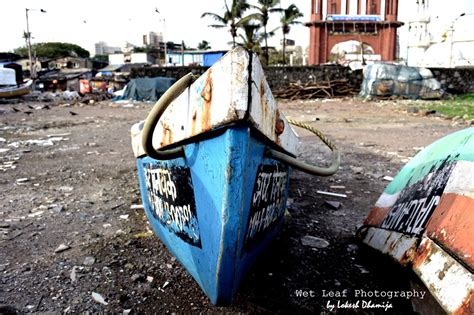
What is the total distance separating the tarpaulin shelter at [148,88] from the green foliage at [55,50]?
4073 centimetres

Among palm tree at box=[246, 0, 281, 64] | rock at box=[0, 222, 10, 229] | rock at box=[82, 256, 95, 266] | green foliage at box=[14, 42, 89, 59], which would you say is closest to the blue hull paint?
rock at box=[82, 256, 95, 266]

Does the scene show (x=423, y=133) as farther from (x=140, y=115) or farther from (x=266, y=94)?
(x=140, y=115)

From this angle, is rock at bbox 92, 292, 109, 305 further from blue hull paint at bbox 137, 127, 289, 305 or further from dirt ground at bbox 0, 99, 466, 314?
blue hull paint at bbox 137, 127, 289, 305

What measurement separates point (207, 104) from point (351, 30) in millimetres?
29843

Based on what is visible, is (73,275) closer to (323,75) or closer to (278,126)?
(278,126)

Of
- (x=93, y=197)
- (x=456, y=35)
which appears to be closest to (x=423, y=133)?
(x=93, y=197)

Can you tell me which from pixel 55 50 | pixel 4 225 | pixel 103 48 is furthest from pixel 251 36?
pixel 103 48

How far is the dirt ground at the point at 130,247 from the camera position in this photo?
7.23 ft

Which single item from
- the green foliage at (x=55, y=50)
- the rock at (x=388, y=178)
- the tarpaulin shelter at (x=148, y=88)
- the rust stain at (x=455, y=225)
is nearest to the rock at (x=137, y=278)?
the rust stain at (x=455, y=225)

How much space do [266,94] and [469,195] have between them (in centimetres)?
107

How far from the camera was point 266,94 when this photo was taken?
1.83 meters

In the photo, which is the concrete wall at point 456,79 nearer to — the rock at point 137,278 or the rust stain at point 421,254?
the rust stain at point 421,254

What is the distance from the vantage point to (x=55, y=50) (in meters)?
54.7

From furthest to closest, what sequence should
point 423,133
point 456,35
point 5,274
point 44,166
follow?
point 456,35 < point 423,133 < point 44,166 < point 5,274
